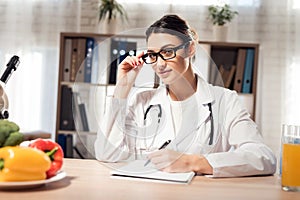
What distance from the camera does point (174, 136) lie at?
129 centimetres

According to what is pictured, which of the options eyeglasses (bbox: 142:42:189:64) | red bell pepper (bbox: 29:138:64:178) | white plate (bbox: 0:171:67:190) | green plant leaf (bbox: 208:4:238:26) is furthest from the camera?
green plant leaf (bbox: 208:4:238:26)

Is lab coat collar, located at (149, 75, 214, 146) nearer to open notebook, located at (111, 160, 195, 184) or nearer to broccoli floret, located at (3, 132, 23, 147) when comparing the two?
open notebook, located at (111, 160, 195, 184)

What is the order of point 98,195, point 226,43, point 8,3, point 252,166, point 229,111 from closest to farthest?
point 98,195, point 252,166, point 229,111, point 226,43, point 8,3

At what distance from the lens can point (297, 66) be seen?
3.52 meters

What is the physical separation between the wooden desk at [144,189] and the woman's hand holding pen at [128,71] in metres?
0.23

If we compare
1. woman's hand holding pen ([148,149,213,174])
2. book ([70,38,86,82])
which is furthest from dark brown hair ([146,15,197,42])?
book ([70,38,86,82])

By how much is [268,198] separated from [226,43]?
250cm

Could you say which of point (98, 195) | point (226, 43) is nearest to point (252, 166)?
point (98, 195)

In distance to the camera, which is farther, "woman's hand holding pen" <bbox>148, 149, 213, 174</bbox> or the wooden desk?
"woman's hand holding pen" <bbox>148, 149, 213, 174</bbox>

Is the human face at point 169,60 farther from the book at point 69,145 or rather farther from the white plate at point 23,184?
the book at point 69,145

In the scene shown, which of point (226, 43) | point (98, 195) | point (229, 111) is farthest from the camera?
point (226, 43)

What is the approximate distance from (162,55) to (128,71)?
0.11m

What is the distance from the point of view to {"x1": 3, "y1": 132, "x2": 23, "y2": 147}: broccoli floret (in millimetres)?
1050

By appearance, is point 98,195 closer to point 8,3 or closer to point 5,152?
point 5,152
